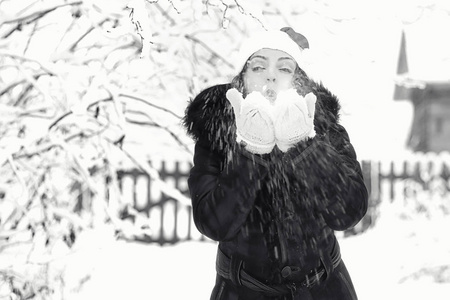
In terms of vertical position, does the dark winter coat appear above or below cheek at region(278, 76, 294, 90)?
below

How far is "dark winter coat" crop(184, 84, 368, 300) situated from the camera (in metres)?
1.72

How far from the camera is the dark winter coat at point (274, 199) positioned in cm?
172

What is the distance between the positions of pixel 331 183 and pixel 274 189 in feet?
0.60

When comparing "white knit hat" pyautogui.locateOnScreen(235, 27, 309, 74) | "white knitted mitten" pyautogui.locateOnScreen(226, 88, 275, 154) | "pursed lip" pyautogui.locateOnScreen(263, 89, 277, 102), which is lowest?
"white knitted mitten" pyautogui.locateOnScreen(226, 88, 275, 154)

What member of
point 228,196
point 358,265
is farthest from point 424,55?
point 228,196

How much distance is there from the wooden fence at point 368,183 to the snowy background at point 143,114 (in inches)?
9.1

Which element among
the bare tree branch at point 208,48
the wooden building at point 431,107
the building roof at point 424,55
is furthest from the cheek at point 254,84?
the wooden building at point 431,107

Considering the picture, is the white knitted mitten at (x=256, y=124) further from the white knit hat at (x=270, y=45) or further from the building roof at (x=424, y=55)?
the building roof at (x=424, y=55)

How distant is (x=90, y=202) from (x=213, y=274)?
68.0 inches

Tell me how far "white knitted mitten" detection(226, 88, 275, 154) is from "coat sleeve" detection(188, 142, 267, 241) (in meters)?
0.04

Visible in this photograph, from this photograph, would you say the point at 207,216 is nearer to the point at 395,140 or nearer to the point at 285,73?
the point at 285,73

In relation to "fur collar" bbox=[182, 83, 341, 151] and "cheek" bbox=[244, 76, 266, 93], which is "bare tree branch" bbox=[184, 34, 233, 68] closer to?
"fur collar" bbox=[182, 83, 341, 151]

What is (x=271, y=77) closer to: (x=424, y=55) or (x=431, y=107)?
(x=424, y=55)

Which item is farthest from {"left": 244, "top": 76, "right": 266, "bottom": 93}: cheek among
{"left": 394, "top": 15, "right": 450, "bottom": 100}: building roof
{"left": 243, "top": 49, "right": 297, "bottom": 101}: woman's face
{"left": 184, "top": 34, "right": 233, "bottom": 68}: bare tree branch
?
{"left": 394, "top": 15, "right": 450, "bottom": 100}: building roof
